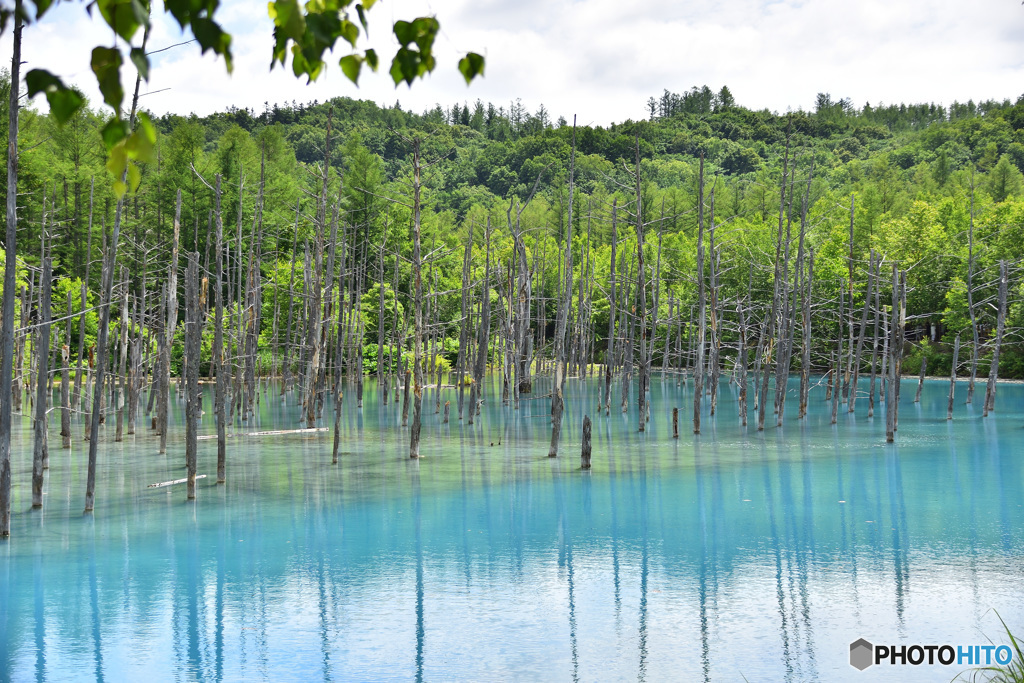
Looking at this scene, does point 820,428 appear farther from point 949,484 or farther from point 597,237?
point 597,237

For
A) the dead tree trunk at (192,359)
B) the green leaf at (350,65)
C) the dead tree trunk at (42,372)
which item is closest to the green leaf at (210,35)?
the green leaf at (350,65)

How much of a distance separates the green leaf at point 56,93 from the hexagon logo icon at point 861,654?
24.7ft

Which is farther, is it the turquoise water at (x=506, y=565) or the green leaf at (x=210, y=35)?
the turquoise water at (x=506, y=565)

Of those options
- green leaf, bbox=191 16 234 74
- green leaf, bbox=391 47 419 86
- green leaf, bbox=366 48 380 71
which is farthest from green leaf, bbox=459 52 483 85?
green leaf, bbox=191 16 234 74

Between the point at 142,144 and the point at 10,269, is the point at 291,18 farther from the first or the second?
the point at 10,269

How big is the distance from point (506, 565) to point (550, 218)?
185 ft

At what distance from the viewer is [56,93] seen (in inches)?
80.6

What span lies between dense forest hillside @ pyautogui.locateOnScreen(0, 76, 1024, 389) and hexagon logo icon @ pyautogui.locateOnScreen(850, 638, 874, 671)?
8357 mm

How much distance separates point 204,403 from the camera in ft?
103

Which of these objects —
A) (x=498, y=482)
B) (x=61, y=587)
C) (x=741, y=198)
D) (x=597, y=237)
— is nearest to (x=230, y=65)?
(x=61, y=587)

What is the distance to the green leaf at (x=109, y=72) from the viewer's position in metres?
2.06

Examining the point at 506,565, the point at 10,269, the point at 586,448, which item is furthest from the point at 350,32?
the point at 586,448

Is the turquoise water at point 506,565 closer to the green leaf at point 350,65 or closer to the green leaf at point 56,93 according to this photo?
the green leaf at point 350,65

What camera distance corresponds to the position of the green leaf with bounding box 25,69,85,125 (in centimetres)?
197
